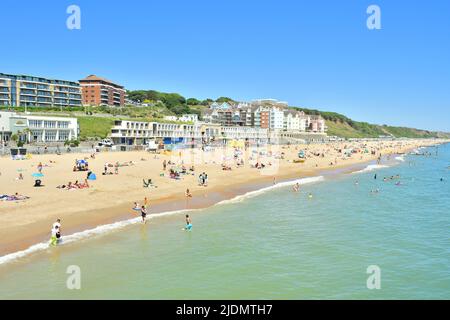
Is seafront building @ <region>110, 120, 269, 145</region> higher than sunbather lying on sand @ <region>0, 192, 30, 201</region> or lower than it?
higher

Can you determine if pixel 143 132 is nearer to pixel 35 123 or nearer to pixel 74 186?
pixel 35 123

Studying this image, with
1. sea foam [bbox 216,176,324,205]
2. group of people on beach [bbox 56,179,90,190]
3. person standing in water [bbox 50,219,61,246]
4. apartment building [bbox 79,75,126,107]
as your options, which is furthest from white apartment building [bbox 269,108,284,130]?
person standing in water [bbox 50,219,61,246]

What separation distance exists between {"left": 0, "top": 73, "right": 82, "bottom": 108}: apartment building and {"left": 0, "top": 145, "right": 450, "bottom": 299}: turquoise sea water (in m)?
90.7

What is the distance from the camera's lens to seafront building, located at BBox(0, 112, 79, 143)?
6250cm

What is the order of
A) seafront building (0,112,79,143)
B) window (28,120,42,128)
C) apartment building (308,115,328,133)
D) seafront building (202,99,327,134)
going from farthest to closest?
apartment building (308,115,328,133) → seafront building (202,99,327,134) → window (28,120,42,128) → seafront building (0,112,79,143)

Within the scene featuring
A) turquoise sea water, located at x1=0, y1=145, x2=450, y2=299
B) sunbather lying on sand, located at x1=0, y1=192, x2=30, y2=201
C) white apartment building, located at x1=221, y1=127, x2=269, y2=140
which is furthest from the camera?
white apartment building, located at x1=221, y1=127, x2=269, y2=140

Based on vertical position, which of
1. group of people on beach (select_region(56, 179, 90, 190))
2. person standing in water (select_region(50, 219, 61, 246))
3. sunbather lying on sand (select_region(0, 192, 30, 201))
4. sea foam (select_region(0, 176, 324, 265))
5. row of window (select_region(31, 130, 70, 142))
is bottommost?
sea foam (select_region(0, 176, 324, 265))

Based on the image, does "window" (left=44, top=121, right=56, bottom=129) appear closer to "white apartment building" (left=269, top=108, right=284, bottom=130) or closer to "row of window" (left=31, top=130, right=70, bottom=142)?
"row of window" (left=31, top=130, right=70, bottom=142)

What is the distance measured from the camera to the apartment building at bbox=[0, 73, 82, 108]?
99.2 meters

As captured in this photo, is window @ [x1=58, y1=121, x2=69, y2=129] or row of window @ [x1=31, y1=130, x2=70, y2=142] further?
window @ [x1=58, y1=121, x2=69, y2=129]

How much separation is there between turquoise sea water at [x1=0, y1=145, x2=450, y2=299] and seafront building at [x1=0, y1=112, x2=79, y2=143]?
159 ft

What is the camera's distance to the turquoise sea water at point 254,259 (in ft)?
45.3
